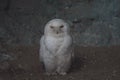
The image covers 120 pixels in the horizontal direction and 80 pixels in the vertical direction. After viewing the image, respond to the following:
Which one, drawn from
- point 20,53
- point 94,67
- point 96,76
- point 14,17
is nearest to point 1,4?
point 14,17

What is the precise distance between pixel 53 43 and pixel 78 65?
93 centimetres

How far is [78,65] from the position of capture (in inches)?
239

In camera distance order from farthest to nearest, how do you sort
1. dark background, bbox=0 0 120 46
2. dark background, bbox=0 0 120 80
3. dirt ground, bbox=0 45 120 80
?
dark background, bbox=0 0 120 46 → dark background, bbox=0 0 120 80 → dirt ground, bbox=0 45 120 80

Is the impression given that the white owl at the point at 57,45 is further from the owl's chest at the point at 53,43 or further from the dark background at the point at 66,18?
the dark background at the point at 66,18

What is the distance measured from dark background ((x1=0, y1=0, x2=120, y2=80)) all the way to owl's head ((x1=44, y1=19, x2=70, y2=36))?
77cm

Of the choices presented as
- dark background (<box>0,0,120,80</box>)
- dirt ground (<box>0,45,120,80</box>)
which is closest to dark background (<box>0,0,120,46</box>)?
dark background (<box>0,0,120,80</box>)

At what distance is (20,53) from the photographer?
646cm

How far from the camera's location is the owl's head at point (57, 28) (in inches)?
207

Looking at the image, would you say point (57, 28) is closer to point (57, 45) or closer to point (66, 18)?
point (57, 45)

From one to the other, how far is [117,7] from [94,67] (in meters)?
1.60

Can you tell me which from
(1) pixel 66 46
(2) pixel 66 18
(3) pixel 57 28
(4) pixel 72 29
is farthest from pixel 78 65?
(2) pixel 66 18

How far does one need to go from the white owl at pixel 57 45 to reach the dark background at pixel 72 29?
0.48 metres

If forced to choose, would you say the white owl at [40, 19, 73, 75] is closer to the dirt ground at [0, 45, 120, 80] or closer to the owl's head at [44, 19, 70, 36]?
the owl's head at [44, 19, 70, 36]

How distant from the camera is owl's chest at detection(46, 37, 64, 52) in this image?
5.30m
